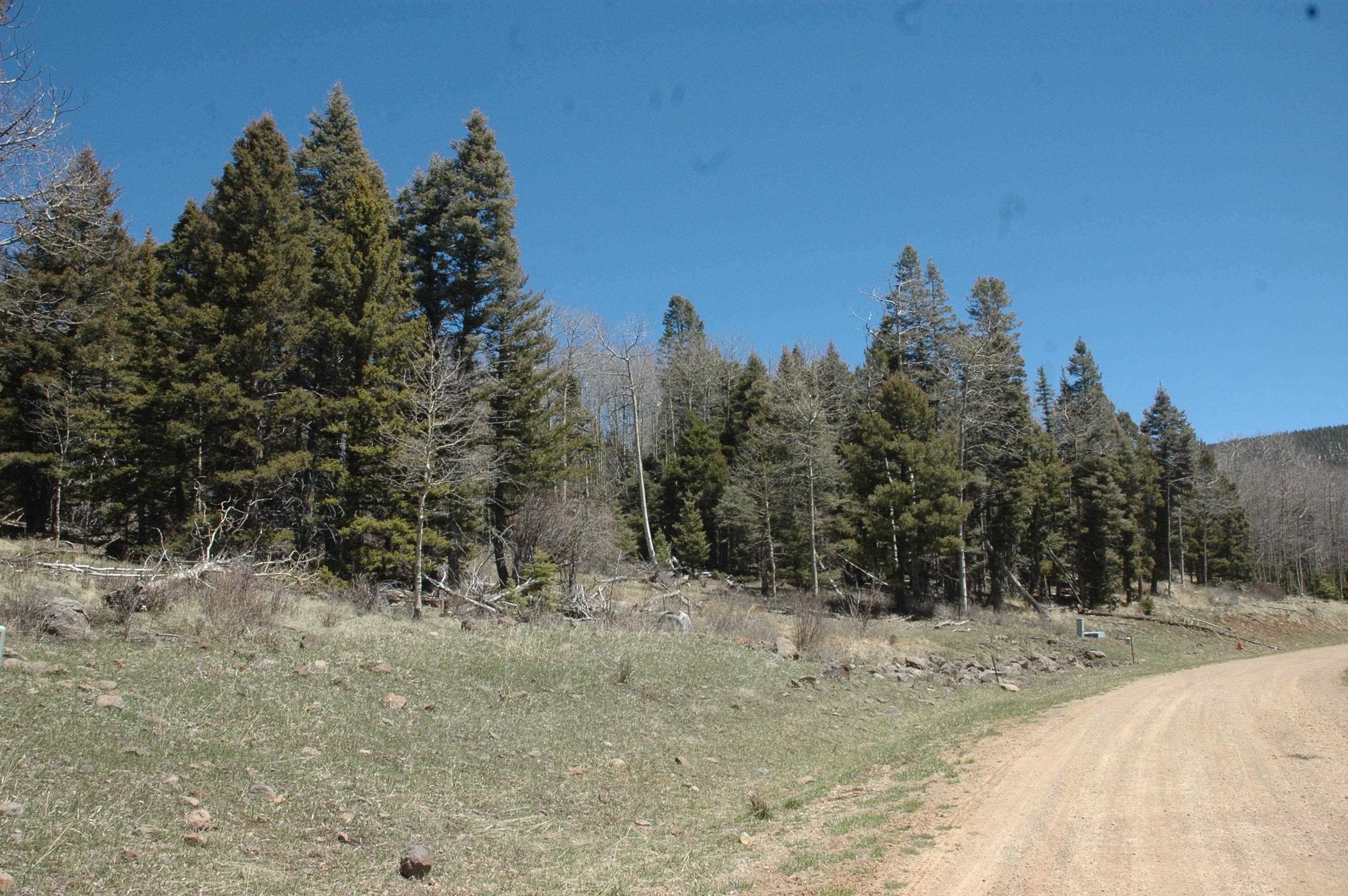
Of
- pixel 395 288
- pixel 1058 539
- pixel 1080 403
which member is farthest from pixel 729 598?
pixel 1080 403

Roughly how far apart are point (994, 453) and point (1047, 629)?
1090 cm

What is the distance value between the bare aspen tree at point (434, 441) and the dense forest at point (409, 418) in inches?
5.8

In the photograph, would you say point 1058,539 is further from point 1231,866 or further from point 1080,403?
point 1231,866

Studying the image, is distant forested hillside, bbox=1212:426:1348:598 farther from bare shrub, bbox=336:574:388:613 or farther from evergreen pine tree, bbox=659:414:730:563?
bare shrub, bbox=336:574:388:613

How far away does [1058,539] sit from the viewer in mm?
44656

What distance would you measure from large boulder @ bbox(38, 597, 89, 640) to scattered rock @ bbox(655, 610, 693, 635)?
13143 millimetres

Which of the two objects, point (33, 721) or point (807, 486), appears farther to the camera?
point (807, 486)

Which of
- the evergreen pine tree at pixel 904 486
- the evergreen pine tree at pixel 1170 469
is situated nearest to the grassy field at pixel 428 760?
the evergreen pine tree at pixel 904 486

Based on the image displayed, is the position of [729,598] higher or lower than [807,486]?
lower

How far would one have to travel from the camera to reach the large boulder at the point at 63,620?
33.3 feet

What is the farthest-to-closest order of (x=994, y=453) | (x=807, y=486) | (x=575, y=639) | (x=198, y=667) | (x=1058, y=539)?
(x=1058, y=539) → (x=994, y=453) → (x=807, y=486) → (x=575, y=639) → (x=198, y=667)

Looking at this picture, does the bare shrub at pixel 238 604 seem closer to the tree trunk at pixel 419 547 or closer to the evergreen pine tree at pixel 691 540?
the tree trunk at pixel 419 547

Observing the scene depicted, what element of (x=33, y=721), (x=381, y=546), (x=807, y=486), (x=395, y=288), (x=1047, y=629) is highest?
(x=395, y=288)

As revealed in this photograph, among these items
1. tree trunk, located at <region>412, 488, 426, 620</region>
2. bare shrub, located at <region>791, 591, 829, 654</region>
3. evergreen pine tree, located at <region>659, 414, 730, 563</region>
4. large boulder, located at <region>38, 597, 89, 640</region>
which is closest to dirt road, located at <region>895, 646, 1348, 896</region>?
bare shrub, located at <region>791, 591, 829, 654</region>
